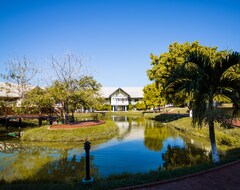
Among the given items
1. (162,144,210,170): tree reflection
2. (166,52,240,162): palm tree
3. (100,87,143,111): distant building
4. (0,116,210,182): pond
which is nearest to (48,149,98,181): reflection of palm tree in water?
A: (0,116,210,182): pond

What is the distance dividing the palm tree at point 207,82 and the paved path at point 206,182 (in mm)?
1841

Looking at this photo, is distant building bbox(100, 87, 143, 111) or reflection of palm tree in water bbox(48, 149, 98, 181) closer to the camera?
reflection of palm tree in water bbox(48, 149, 98, 181)

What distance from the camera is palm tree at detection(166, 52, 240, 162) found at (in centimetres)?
908

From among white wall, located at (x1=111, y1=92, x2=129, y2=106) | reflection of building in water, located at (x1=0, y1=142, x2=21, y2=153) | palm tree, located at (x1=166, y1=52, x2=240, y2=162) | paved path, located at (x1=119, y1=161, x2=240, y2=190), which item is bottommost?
reflection of building in water, located at (x1=0, y1=142, x2=21, y2=153)

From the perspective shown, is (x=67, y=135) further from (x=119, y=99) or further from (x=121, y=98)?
(x=121, y=98)

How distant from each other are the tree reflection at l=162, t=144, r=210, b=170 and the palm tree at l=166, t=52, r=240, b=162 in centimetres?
285

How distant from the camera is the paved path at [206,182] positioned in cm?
667

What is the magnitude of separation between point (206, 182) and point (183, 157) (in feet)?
22.0

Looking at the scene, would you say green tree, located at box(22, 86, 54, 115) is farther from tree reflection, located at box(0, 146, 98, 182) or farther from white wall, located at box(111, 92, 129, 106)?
white wall, located at box(111, 92, 129, 106)

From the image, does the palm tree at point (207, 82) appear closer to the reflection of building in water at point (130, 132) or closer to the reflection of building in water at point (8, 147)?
the reflection of building in water at point (130, 132)

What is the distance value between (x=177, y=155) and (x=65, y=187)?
31.6 ft

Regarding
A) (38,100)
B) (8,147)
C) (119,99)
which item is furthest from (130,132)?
(119,99)

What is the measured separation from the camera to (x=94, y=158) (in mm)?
13688

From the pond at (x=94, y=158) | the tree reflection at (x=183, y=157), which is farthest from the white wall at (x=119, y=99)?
the tree reflection at (x=183, y=157)
